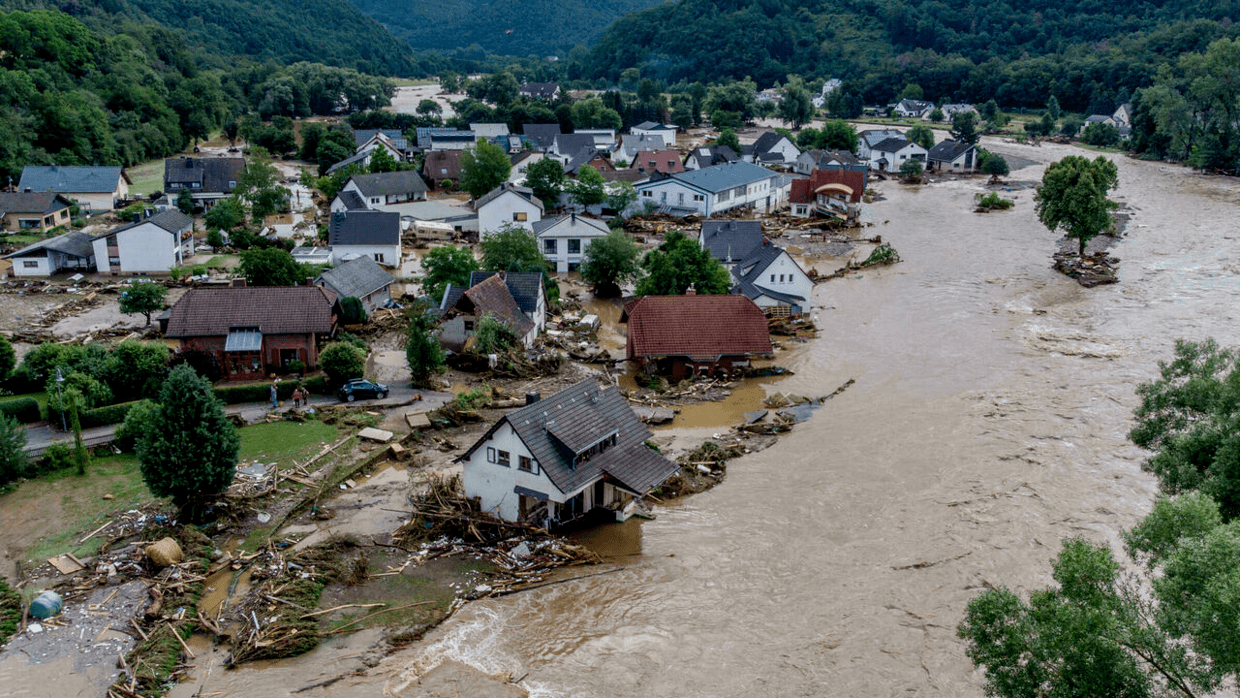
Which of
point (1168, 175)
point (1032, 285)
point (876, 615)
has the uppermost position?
point (1168, 175)

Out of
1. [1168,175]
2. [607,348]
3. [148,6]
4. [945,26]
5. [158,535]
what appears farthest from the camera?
[945,26]

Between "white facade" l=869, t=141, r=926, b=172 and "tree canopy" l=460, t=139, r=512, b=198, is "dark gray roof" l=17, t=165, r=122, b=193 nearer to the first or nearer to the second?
"tree canopy" l=460, t=139, r=512, b=198

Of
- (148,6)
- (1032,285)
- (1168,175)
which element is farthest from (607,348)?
(148,6)

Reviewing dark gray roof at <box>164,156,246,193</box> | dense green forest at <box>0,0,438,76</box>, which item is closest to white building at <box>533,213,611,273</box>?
dark gray roof at <box>164,156,246,193</box>

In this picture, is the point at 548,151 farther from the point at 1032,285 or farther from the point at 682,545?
the point at 682,545

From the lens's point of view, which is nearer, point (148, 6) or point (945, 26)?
point (148, 6)

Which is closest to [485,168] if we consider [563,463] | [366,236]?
[366,236]

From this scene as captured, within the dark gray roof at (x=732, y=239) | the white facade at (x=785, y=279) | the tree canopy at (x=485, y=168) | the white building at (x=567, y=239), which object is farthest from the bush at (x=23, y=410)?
the tree canopy at (x=485, y=168)
